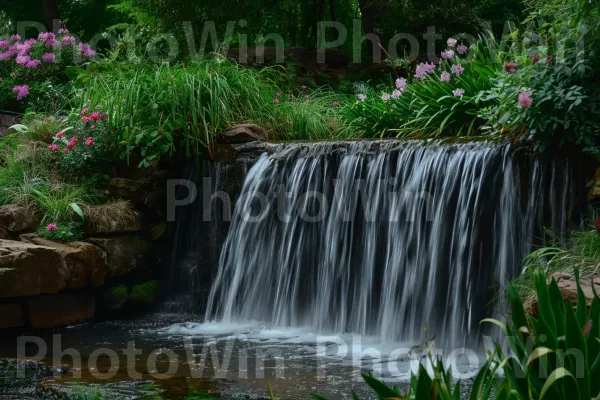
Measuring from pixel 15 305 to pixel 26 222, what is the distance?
1.10 meters

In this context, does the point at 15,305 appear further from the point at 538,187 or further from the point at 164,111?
the point at 538,187

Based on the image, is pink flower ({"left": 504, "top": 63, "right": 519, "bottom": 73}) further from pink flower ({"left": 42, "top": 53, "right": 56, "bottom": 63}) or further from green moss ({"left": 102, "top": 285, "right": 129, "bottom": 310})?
pink flower ({"left": 42, "top": 53, "right": 56, "bottom": 63})

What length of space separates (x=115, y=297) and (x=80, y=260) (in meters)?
0.77

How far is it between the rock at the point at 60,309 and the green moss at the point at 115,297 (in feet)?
0.58

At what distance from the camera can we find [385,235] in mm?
7816

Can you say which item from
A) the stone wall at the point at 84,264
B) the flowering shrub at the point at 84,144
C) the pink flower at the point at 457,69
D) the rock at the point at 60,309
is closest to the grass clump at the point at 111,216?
the stone wall at the point at 84,264

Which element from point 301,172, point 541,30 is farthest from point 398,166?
point 541,30

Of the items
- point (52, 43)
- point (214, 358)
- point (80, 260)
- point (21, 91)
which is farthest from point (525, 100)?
point (52, 43)

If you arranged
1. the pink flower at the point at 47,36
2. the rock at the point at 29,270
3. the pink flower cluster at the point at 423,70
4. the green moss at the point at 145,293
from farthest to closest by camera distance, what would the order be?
the pink flower at the point at 47,36
the pink flower cluster at the point at 423,70
the green moss at the point at 145,293
the rock at the point at 29,270

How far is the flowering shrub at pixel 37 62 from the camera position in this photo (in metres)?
12.7

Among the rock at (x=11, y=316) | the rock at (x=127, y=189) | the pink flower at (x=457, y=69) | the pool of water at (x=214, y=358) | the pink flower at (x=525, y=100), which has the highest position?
the pink flower at (x=457, y=69)

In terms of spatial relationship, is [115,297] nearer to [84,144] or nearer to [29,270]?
[29,270]

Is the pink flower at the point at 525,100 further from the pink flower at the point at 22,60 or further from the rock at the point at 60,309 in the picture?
the pink flower at the point at 22,60

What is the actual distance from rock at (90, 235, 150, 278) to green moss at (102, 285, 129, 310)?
0.52ft
